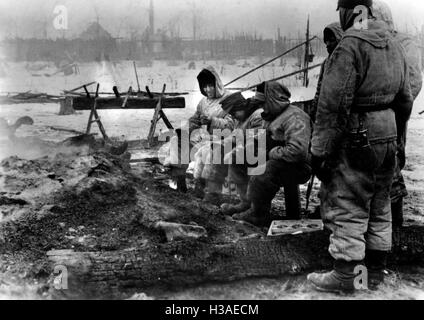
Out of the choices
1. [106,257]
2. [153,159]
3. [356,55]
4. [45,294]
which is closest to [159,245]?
[106,257]

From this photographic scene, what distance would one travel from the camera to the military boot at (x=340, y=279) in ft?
11.4

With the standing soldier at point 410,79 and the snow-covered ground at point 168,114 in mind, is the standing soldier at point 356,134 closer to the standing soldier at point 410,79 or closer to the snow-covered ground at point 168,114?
the snow-covered ground at point 168,114

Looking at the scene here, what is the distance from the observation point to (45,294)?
3320 millimetres

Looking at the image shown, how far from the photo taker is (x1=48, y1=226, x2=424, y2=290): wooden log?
11.7ft

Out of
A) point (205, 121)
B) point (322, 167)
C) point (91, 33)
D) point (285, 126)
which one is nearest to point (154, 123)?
point (205, 121)

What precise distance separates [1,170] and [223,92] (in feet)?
11.5

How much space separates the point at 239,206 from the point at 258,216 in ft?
1.43

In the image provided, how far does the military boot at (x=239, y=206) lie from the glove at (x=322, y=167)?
1997 millimetres

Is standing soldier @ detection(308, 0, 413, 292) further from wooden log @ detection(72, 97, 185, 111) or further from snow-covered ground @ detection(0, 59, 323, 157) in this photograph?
snow-covered ground @ detection(0, 59, 323, 157)

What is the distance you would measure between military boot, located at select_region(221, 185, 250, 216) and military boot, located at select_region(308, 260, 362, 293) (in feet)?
6.75

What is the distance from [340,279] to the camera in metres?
3.48

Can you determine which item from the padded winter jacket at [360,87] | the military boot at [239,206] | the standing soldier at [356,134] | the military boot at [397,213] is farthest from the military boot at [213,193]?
the padded winter jacket at [360,87]

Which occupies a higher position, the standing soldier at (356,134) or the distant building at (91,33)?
the distant building at (91,33)

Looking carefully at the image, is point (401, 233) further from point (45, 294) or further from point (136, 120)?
point (136, 120)
